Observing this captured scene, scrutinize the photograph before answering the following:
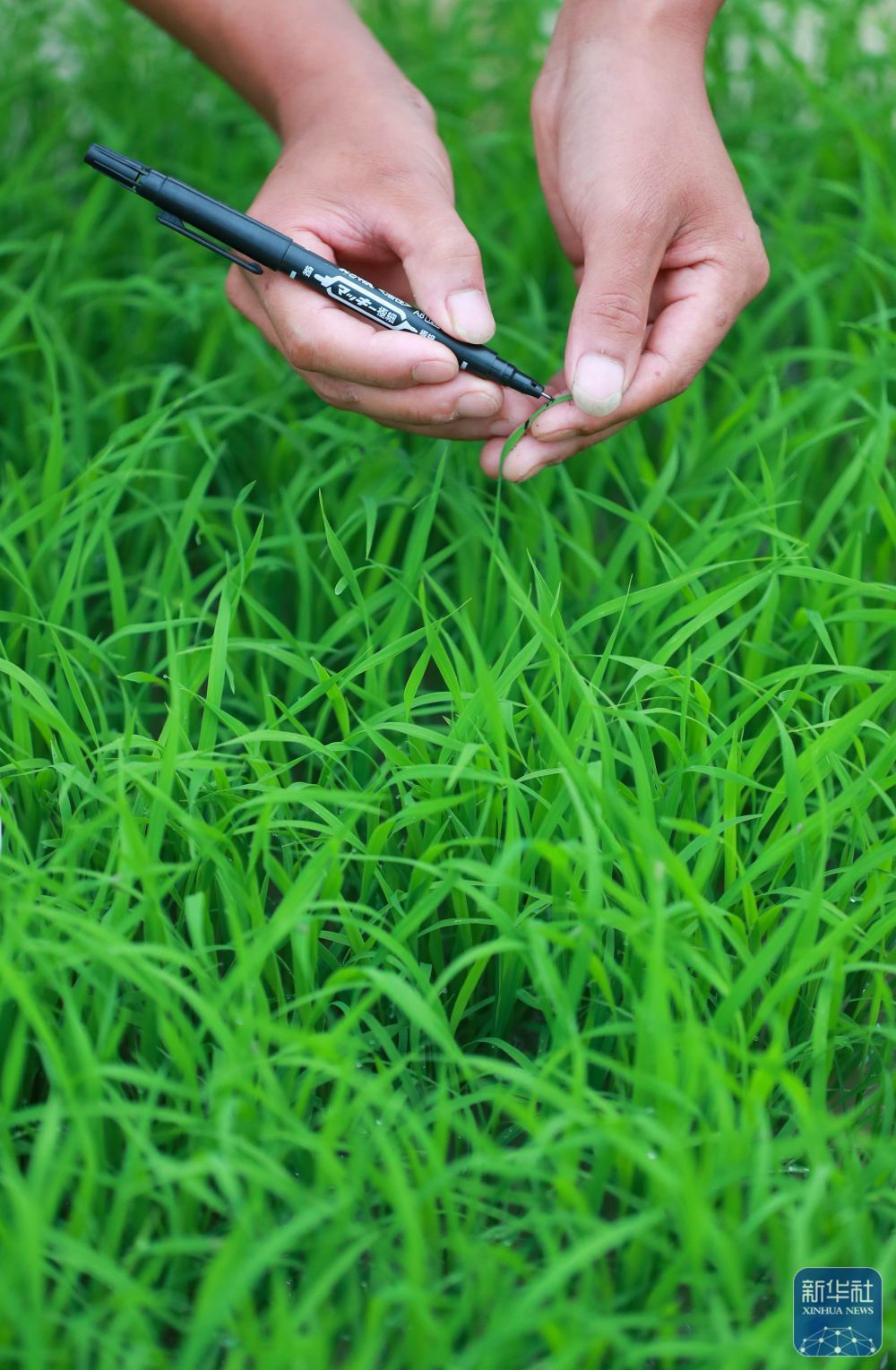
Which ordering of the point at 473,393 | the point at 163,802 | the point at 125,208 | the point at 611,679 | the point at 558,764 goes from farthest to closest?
the point at 125,208
the point at 611,679
the point at 473,393
the point at 558,764
the point at 163,802

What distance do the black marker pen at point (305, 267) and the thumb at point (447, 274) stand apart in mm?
22

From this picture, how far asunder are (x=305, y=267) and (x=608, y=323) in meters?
0.34

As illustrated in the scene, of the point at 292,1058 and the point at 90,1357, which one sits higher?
the point at 292,1058

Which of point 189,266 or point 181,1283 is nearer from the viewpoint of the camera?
point 181,1283

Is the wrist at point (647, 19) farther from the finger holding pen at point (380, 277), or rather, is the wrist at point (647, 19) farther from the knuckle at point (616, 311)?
the knuckle at point (616, 311)

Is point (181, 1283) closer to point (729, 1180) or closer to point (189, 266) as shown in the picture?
point (729, 1180)

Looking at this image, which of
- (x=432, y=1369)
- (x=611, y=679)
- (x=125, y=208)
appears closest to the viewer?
(x=432, y=1369)

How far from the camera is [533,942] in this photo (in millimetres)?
936

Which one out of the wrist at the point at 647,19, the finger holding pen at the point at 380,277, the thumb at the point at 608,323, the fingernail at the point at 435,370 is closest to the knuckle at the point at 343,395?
the finger holding pen at the point at 380,277

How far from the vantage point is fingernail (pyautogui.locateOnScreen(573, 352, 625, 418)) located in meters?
1.25

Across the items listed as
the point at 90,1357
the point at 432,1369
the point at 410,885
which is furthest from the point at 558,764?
the point at 90,1357

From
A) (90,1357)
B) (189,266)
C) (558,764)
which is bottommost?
(90,1357)

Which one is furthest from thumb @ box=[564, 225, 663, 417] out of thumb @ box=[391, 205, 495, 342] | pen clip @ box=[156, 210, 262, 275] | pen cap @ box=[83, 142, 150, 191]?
pen cap @ box=[83, 142, 150, 191]

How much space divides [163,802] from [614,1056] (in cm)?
48
